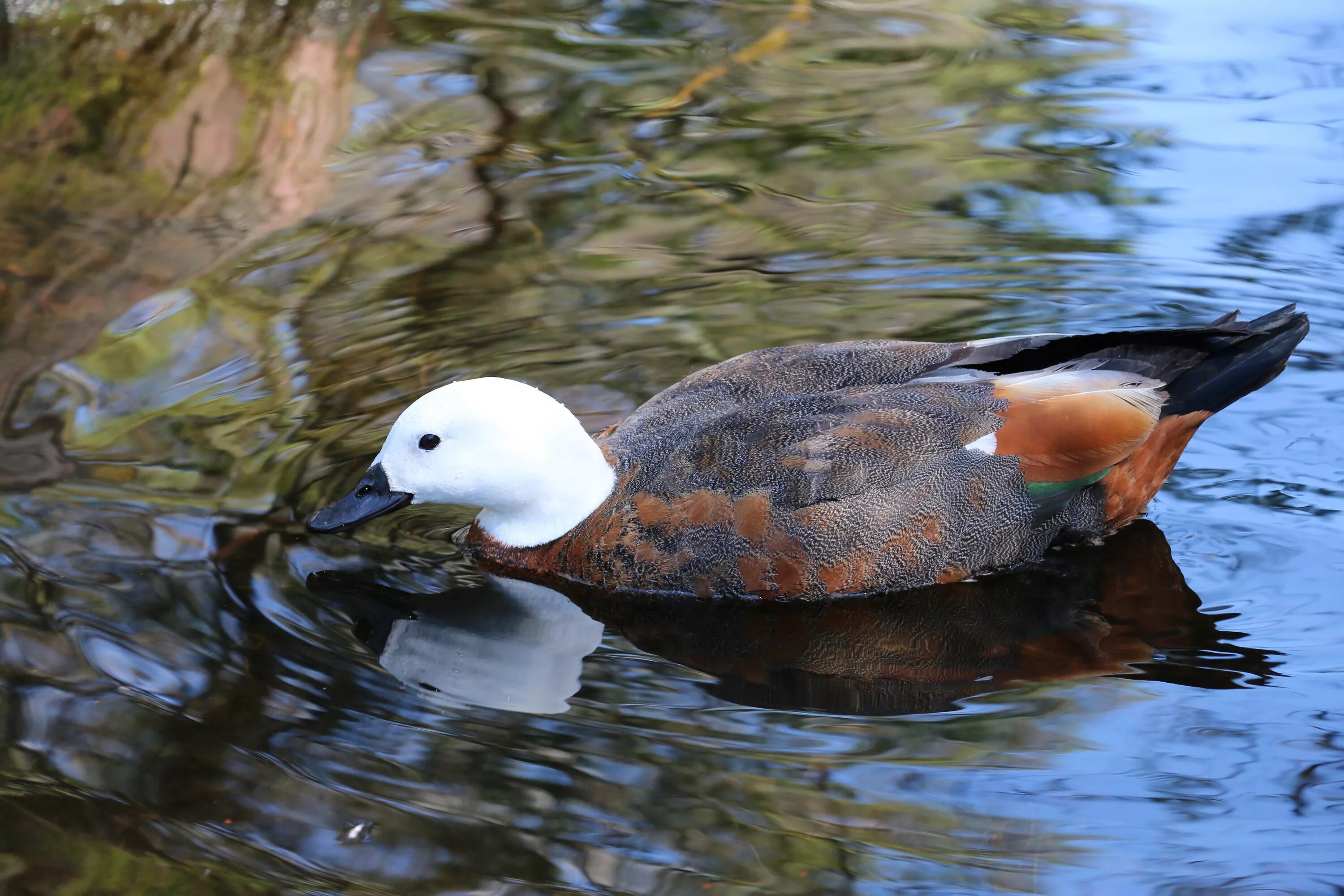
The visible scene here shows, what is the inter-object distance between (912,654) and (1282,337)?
208 cm

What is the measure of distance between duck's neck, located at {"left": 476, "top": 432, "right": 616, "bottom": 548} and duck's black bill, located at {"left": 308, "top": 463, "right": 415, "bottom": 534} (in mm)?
390

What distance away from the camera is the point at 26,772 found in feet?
14.7

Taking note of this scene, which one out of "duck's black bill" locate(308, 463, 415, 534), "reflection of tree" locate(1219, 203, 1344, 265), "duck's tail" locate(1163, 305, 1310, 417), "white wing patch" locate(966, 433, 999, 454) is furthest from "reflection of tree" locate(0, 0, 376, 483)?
"reflection of tree" locate(1219, 203, 1344, 265)

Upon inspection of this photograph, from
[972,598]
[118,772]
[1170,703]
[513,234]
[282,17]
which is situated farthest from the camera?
[282,17]

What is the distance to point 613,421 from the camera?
6.76m

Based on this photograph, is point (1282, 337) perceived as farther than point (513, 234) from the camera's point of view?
No

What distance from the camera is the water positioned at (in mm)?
4266

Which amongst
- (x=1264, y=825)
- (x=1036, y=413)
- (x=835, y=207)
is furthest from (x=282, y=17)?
(x=1264, y=825)

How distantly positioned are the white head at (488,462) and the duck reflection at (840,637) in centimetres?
30

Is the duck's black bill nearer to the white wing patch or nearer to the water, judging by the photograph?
the water

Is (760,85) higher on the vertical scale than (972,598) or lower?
higher

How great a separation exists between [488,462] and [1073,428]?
220cm

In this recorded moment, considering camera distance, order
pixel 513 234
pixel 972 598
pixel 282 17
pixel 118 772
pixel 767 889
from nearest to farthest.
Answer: pixel 767 889, pixel 118 772, pixel 972 598, pixel 513 234, pixel 282 17

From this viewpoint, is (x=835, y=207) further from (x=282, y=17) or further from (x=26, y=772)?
(x=26, y=772)
